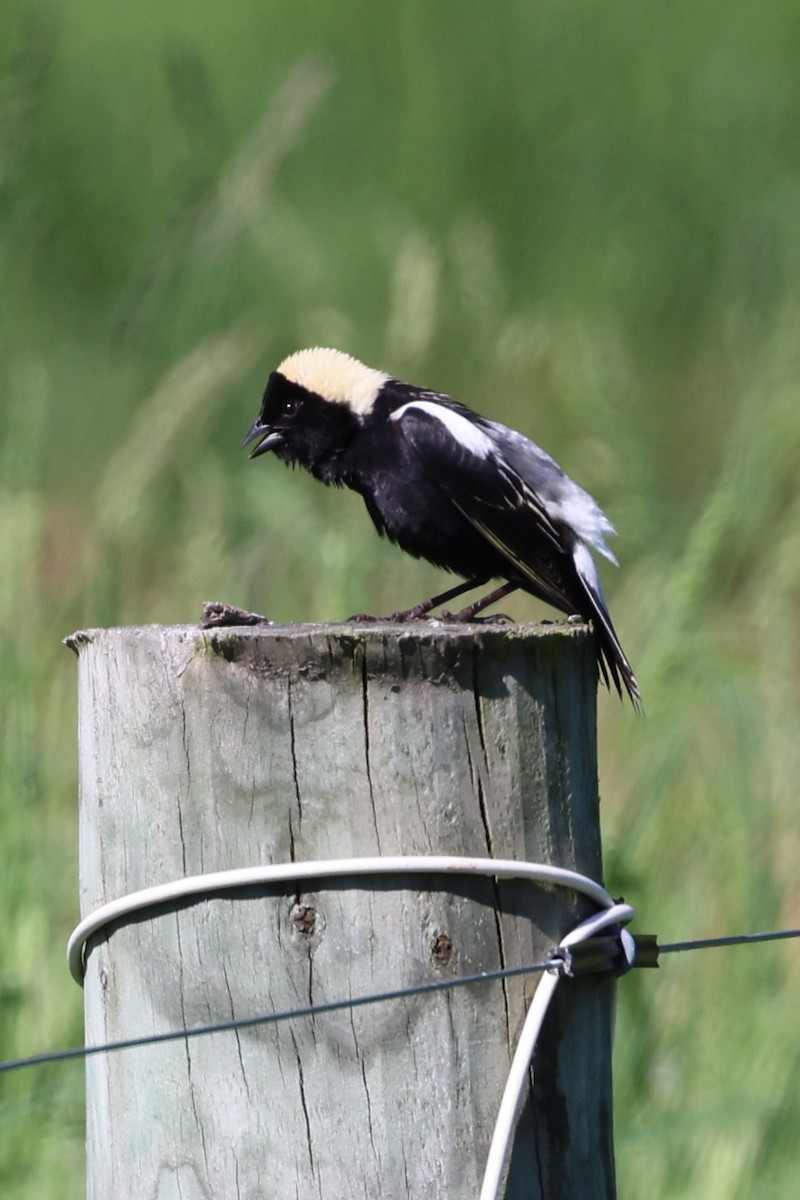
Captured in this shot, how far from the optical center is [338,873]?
163 cm

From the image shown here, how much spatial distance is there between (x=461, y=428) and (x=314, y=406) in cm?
56

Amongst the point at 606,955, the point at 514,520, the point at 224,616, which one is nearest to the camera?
the point at 606,955

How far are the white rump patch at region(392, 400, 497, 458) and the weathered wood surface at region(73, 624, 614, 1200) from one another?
1816mm

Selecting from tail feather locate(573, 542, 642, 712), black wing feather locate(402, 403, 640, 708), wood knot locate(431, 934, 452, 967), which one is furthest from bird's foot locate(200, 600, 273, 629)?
black wing feather locate(402, 403, 640, 708)

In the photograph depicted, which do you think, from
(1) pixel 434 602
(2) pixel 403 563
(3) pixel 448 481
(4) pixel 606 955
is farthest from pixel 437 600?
(4) pixel 606 955

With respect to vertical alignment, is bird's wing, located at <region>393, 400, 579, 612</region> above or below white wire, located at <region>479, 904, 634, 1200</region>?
above

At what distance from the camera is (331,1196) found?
1.63 m

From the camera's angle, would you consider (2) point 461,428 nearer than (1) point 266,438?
Yes

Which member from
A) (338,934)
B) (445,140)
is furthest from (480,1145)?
(445,140)

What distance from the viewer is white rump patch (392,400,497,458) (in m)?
3.52

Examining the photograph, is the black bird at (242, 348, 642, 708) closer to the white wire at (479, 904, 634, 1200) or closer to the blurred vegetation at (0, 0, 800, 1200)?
the blurred vegetation at (0, 0, 800, 1200)

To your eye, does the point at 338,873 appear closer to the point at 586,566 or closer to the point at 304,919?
the point at 304,919

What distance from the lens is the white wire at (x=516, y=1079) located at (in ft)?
5.32

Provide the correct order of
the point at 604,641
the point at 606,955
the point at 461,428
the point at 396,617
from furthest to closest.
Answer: the point at 461,428 < the point at 604,641 < the point at 396,617 < the point at 606,955
